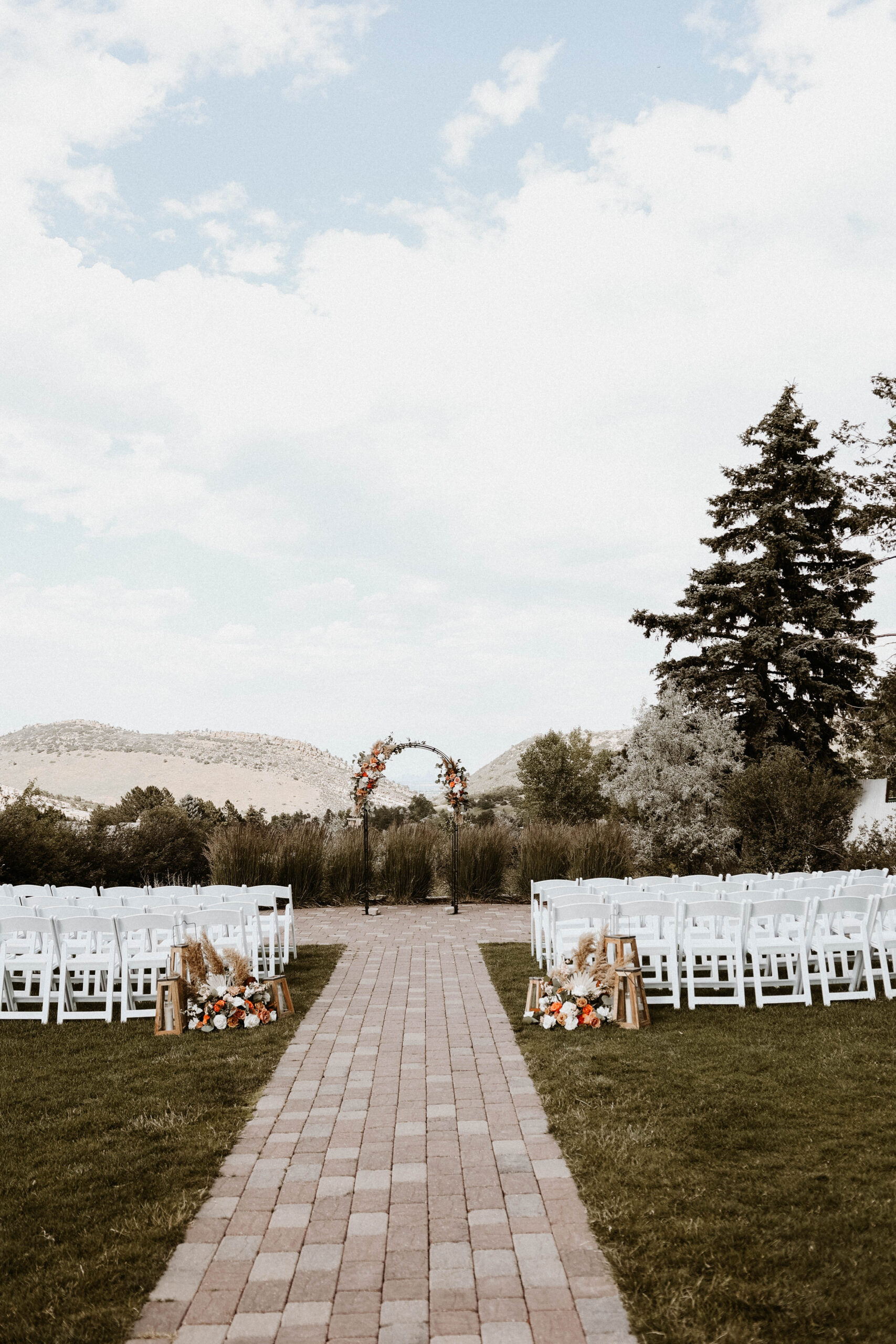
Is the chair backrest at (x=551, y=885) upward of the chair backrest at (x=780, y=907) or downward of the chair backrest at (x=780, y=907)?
downward

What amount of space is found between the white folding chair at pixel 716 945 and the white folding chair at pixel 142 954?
13.8 ft

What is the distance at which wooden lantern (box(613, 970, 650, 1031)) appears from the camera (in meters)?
6.64

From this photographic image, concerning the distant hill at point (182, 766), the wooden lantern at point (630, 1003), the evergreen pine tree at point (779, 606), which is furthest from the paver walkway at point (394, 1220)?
the distant hill at point (182, 766)

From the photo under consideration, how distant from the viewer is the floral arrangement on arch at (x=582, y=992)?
6594 millimetres

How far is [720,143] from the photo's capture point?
12.0 m

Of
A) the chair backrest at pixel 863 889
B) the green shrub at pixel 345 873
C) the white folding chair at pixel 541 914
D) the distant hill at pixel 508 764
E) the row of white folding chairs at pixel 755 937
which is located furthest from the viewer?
the distant hill at pixel 508 764

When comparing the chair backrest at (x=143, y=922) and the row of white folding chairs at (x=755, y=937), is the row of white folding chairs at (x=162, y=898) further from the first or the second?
the row of white folding chairs at (x=755, y=937)

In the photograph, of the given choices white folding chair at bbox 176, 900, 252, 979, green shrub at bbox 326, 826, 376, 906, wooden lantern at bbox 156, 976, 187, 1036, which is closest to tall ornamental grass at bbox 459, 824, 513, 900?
green shrub at bbox 326, 826, 376, 906

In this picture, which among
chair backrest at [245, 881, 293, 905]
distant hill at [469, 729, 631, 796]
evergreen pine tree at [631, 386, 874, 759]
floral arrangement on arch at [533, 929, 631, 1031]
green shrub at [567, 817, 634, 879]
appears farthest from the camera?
distant hill at [469, 729, 631, 796]

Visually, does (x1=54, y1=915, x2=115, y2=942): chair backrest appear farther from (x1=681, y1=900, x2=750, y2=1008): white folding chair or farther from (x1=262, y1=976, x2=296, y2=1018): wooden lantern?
(x1=681, y1=900, x2=750, y2=1008): white folding chair

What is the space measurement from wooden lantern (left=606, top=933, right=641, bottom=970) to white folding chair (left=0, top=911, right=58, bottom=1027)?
172 inches

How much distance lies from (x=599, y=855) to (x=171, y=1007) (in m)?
10.2

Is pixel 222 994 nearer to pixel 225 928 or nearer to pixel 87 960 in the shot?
pixel 87 960

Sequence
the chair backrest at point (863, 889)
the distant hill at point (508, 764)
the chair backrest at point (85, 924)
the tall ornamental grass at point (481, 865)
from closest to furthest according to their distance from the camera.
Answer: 1. the chair backrest at point (85, 924)
2. the chair backrest at point (863, 889)
3. the tall ornamental grass at point (481, 865)
4. the distant hill at point (508, 764)
